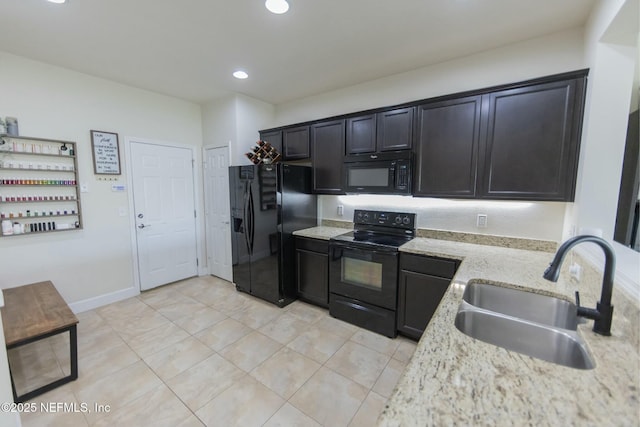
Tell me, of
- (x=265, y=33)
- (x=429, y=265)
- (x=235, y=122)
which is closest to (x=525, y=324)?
(x=429, y=265)

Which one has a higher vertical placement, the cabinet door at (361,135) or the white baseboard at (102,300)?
the cabinet door at (361,135)

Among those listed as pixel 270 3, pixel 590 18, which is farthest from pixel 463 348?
pixel 590 18

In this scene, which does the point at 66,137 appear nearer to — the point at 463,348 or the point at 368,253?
the point at 368,253

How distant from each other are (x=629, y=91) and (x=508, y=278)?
4.26ft

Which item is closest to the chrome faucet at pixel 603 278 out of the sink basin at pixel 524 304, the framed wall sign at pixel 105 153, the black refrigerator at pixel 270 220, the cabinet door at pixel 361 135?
the sink basin at pixel 524 304

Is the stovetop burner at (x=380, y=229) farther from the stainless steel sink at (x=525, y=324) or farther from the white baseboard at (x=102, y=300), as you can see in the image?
the white baseboard at (x=102, y=300)

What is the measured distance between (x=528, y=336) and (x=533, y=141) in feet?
5.23

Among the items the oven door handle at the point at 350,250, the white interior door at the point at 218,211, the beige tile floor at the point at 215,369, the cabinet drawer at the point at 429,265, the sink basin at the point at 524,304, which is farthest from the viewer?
the white interior door at the point at 218,211

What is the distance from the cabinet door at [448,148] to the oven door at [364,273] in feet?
2.47

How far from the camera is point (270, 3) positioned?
1.83 metres

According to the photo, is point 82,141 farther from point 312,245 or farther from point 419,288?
point 419,288

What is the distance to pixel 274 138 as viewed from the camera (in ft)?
12.2

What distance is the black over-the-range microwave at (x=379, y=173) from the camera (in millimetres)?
2588

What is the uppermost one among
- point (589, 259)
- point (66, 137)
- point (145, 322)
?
point (66, 137)
